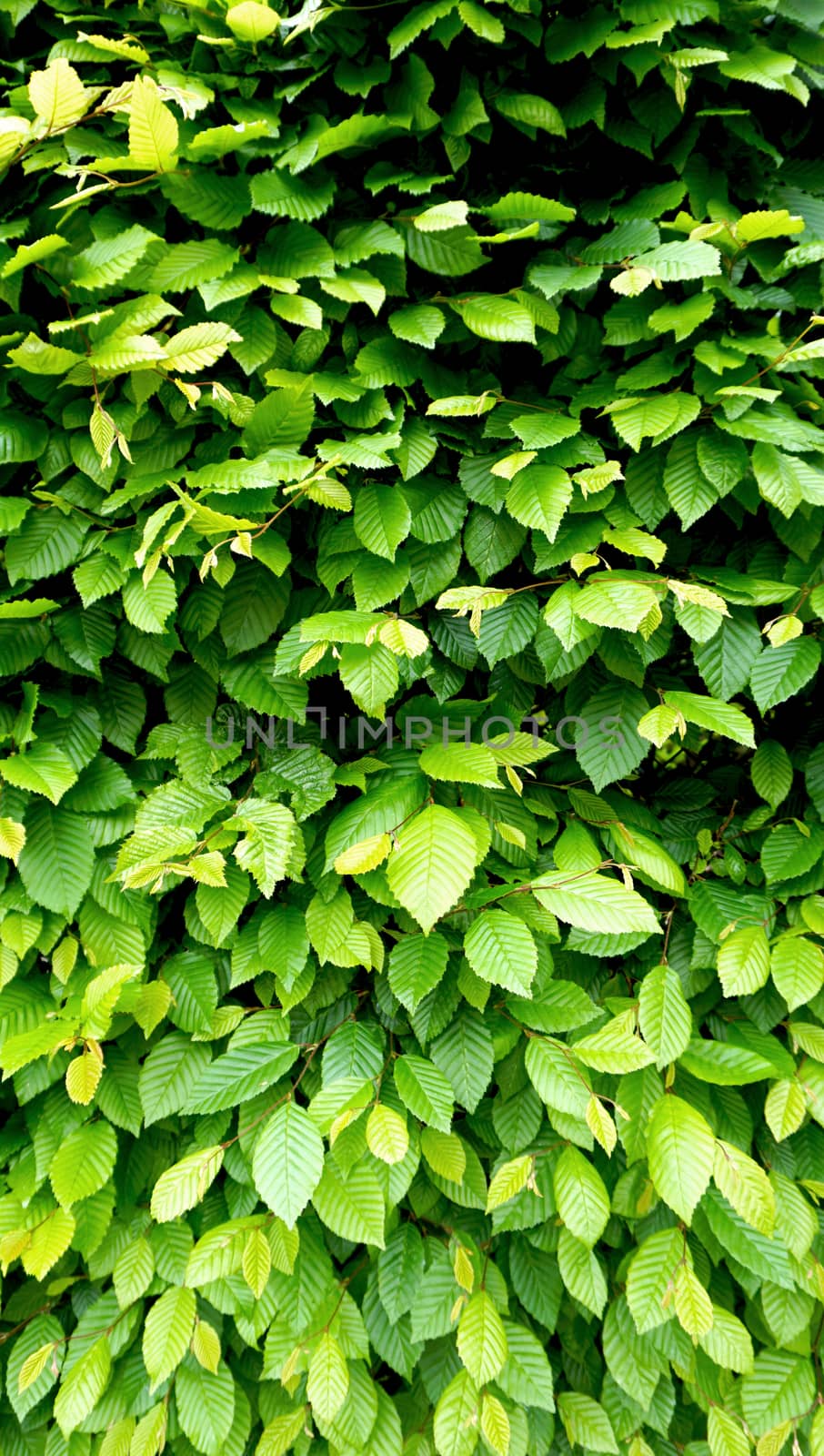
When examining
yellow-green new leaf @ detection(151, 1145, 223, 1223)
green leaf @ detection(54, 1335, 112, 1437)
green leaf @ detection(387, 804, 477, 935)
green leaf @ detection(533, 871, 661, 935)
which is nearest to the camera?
green leaf @ detection(387, 804, 477, 935)

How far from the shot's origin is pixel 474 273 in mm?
1707

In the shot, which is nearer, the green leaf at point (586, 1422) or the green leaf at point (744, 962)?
→ the green leaf at point (744, 962)

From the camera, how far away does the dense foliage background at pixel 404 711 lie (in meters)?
1.51

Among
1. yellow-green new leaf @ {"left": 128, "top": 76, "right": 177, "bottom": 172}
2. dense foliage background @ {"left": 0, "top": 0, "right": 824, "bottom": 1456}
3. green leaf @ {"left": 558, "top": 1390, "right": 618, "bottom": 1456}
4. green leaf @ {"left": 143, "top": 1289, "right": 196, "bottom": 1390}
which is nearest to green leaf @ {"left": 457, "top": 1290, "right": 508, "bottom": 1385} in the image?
dense foliage background @ {"left": 0, "top": 0, "right": 824, "bottom": 1456}

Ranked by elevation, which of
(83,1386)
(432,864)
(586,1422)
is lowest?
(586,1422)

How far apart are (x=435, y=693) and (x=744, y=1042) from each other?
103 cm

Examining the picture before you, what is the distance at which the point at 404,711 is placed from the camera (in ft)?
5.63

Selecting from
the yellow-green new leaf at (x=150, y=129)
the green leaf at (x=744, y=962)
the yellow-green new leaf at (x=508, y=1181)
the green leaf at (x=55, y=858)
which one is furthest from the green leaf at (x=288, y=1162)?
the yellow-green new leaf at (x=150, y=129)

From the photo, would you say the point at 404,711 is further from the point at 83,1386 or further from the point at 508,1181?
the point at 83,1386

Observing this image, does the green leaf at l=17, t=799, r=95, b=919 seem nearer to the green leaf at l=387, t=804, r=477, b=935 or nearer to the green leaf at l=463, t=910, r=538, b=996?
the green leaf at l=387, t=804, r=477, b=935

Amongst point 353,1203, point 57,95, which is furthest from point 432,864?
point 57,95

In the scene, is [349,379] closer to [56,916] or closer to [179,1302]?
[56,916]

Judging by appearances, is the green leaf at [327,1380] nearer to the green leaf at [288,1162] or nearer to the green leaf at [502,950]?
the green leaf at [288,1162]

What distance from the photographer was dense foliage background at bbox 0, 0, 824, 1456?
1.51 meters
